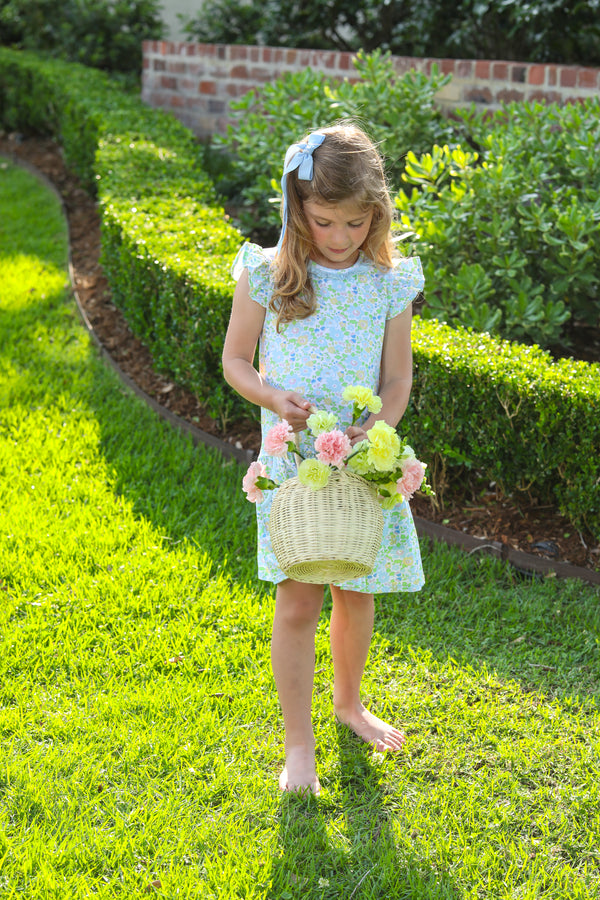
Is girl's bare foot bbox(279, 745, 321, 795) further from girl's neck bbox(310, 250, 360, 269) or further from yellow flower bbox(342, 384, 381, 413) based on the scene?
girl's neck bbox(310, 250, 360, 269)

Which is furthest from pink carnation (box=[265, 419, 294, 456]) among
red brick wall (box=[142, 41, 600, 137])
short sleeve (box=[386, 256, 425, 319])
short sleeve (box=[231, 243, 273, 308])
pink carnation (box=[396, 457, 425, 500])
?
red brick wall (box=[142, 41, 600, 137])

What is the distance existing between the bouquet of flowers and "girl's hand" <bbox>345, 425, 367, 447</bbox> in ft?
0.10

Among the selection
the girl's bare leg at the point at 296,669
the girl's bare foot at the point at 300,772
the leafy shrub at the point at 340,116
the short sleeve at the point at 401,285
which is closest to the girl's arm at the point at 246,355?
the short sleeve at the point at 401,285

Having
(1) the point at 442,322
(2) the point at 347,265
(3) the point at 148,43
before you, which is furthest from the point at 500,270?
(3) the point at 148,43

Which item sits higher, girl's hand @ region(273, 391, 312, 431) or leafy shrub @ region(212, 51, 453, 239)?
leafy shrub @ region(212, 51, 453, 239)

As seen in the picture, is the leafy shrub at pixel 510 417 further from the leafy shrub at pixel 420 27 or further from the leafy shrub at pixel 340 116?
the leafy shrub at pixel 420 27

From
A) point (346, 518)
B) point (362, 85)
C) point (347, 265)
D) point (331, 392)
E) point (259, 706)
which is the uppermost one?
point (362, 85)

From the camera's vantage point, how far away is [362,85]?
595 centimetres

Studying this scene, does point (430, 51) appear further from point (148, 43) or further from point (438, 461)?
point (438, 461)

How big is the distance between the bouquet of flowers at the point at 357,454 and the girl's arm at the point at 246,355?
0.11m

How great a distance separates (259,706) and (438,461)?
1.52 meters

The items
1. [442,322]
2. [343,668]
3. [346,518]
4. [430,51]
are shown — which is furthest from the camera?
[430,51]

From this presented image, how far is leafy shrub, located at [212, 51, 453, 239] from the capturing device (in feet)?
18.9

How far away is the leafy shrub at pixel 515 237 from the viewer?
4.34 metres
